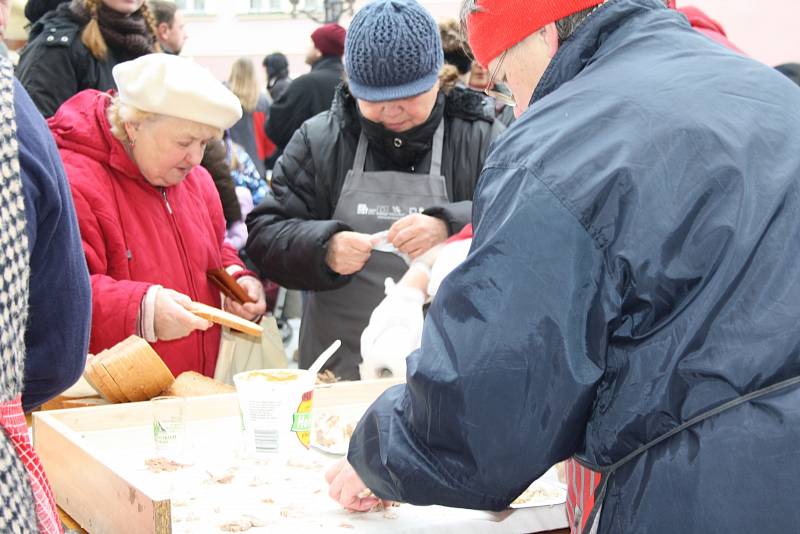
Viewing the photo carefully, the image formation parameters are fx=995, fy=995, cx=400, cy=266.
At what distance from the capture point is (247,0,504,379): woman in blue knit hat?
9.12ft

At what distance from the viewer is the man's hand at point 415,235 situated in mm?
2621

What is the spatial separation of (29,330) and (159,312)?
1.14m

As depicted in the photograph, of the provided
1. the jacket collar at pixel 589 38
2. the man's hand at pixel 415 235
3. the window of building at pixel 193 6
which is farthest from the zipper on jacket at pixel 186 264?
the window of building at pixel 193 6

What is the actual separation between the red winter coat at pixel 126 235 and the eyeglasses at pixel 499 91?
3.82 ft

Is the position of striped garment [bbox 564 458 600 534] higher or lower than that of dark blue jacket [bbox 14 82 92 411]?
lower

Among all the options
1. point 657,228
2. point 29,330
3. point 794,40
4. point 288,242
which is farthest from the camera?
point 794,40

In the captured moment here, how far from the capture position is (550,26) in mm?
1354

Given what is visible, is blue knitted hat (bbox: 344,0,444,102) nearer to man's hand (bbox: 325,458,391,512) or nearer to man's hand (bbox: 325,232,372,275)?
man's hand (bbox: 325,232,372,275)

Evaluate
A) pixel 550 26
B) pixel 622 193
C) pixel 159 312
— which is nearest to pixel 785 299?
pixel 622 193

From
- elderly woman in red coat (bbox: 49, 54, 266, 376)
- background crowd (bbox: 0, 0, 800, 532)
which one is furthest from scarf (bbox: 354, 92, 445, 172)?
background crowd (bbox: 0, 0, 800, 532)

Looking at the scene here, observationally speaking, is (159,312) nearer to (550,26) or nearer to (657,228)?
(550,26)

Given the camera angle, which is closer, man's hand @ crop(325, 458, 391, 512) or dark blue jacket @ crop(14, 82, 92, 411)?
dark blue jacket @ crop(14, 82, 92, 411)

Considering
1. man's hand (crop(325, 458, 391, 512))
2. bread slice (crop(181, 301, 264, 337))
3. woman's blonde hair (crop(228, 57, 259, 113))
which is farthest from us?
woman's blonde hair (crop(228, 57, 259, 113))

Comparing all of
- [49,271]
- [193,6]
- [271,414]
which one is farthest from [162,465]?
[193,6]
